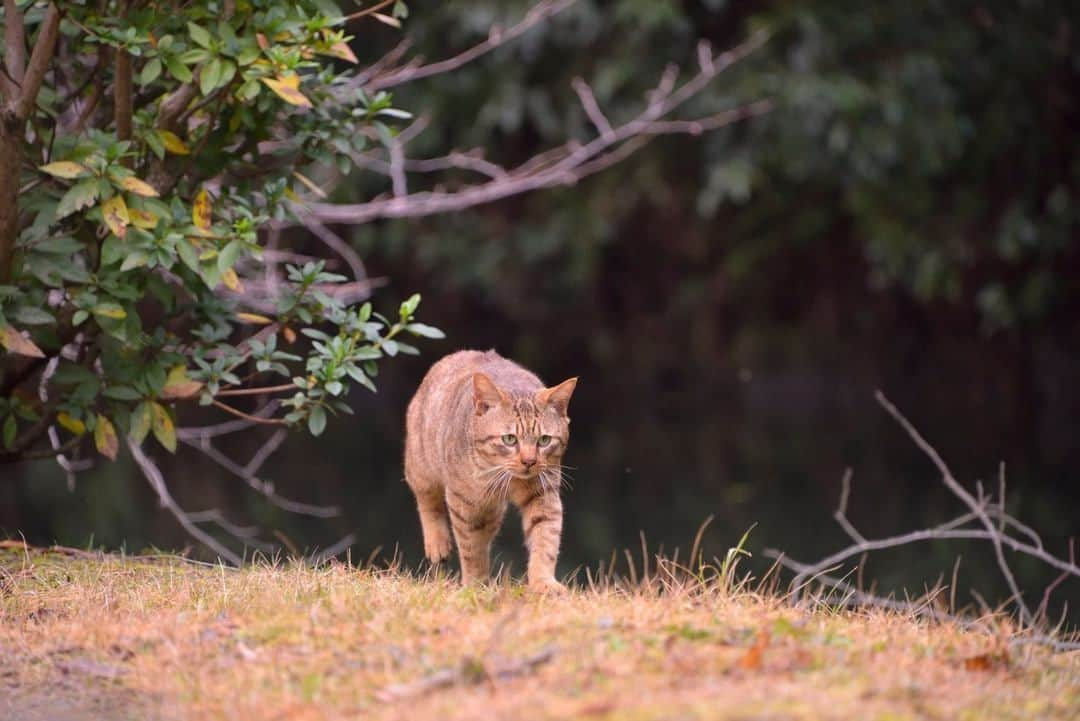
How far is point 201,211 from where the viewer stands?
5.80 metres

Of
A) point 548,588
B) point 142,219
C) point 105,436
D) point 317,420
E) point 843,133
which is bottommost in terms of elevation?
point 548,588

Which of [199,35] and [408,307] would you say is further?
[408,307]

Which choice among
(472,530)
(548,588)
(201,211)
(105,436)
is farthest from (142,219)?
(548,588)

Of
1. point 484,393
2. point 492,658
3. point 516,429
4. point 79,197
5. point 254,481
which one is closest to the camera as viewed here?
point 492,658

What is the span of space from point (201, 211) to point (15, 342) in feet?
2.77

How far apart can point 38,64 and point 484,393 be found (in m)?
2.00

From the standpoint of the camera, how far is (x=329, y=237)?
910 cm

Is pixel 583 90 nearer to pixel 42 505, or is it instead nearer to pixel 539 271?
pixel 42 505

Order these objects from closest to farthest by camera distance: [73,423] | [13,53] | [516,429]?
[516,429] → [13,53] → [73,423]

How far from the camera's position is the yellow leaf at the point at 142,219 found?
5469mm

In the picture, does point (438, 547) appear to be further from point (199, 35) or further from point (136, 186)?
point (199, 35)

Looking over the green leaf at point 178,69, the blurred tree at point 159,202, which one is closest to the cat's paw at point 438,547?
the blurred tree at point 159,202

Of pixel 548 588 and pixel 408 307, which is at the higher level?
pixel 408 307

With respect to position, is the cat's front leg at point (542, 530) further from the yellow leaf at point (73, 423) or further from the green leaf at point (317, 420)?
the yellow leaf at point (73, 423)
